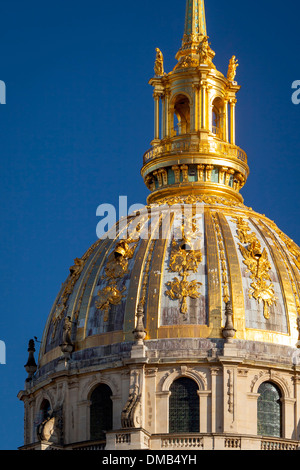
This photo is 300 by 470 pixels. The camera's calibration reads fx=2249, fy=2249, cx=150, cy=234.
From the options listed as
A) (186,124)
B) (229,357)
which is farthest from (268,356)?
(186,124)

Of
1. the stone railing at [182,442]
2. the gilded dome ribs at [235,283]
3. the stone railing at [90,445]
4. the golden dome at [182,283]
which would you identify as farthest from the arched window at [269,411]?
the stone railing at [90,445]

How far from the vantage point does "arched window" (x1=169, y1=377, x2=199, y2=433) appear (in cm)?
12477

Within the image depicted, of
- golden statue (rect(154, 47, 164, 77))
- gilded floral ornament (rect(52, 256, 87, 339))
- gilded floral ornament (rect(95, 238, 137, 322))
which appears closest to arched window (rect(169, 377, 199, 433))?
gilded floral ornament (rect(95, 238, 137, 322))

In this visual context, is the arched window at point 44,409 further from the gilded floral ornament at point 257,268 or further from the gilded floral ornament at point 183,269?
the gilded floral ornament at point 257,268

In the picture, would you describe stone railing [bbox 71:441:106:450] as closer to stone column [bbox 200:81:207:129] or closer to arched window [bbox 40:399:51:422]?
arched window [bbox 40:399:51:422]

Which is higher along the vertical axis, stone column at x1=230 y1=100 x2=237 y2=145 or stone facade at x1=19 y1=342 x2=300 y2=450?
stone column at x1=230 y1=100 x2=237 y2=145

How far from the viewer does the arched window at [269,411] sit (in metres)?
126

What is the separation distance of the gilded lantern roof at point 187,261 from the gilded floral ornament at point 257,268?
0.19 ft

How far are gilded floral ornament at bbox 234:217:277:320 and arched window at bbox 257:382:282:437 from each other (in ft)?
13.9

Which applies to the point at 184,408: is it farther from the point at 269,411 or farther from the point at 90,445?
the point at 90,445

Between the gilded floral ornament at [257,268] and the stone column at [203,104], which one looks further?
the stone column at [203,104]

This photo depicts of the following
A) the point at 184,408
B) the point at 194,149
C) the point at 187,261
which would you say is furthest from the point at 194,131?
the point at 184,408
